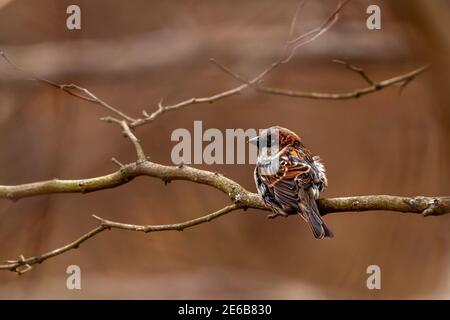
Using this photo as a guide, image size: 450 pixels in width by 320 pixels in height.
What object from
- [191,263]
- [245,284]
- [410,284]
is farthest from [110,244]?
[410,284]

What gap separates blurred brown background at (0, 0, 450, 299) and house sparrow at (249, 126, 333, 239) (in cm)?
320

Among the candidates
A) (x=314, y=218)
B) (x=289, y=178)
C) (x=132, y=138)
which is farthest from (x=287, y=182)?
(x=132, y=138)

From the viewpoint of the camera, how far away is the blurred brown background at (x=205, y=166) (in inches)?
303

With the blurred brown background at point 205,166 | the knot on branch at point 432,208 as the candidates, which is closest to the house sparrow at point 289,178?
the knot on branch at point 432,208

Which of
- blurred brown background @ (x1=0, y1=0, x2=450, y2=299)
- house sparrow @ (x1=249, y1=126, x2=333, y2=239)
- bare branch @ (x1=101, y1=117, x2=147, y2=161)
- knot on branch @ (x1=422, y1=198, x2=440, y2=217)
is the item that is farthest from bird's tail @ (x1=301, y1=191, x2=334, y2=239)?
blurred brown background @ (x1=0, y1=0, x2=450, y2=299)

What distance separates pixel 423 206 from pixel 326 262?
5311 millimetres

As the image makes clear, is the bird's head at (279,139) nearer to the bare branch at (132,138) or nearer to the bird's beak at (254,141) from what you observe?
the bird's beak at (254,141)

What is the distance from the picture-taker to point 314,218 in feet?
11.9

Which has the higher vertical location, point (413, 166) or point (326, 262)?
point (413, 166)

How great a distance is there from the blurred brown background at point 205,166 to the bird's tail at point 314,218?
3.83 meters

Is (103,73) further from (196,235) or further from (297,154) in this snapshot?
(297,154)

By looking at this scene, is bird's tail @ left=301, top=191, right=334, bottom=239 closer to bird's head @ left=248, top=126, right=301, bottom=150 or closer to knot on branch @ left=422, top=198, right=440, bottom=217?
knot on branch @ left=422, top=198, right=440, bottom=217

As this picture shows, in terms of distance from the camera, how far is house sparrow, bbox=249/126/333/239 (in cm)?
366
